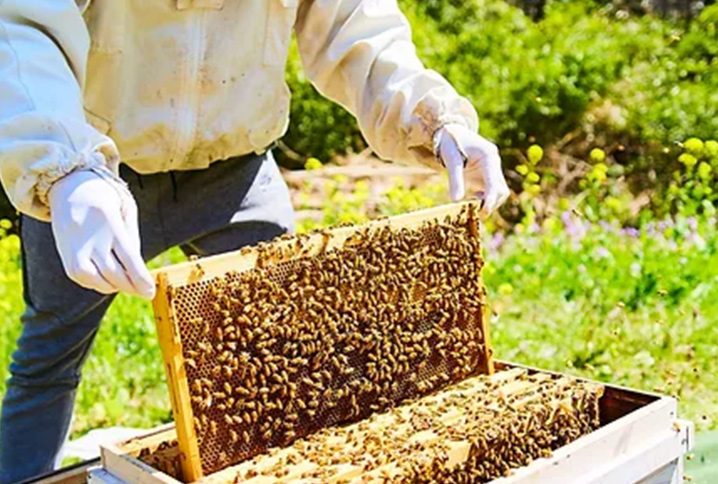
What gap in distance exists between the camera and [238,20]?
2121 millimetres

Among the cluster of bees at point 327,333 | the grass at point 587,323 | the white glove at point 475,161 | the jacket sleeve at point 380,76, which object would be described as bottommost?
the grass at point 587,323

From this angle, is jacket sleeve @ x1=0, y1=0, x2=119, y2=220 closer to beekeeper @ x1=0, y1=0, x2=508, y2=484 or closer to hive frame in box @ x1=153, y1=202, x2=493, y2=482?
beekeeper @ x1=0, y1=0, x2=508, y2=484

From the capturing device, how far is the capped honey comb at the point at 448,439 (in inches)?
65.8

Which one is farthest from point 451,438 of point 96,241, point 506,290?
point 506,290

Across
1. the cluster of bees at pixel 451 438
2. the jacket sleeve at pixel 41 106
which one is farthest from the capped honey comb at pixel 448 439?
the jacket sleeve at pixel 41 106

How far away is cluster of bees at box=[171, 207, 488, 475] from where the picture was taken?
168 centimetres

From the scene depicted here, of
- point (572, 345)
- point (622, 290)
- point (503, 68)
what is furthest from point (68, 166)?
point (503, 68)

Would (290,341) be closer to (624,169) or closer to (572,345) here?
(572,345)

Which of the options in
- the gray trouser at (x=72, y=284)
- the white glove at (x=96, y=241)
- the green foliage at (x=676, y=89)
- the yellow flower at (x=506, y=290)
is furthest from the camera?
the green foliage at (x=676, y=89)

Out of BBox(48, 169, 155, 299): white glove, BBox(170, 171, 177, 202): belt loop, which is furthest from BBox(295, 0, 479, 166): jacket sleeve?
BBox(48, 169, 155, 299): white glove

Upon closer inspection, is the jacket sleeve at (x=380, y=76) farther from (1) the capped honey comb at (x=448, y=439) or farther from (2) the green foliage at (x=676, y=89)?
(2) the green foliage at (x=676, y=89)

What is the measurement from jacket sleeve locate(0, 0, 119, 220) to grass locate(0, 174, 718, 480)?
211 centimetres

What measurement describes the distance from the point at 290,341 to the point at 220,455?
0.23m

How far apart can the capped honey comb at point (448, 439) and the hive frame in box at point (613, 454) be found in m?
0.05
